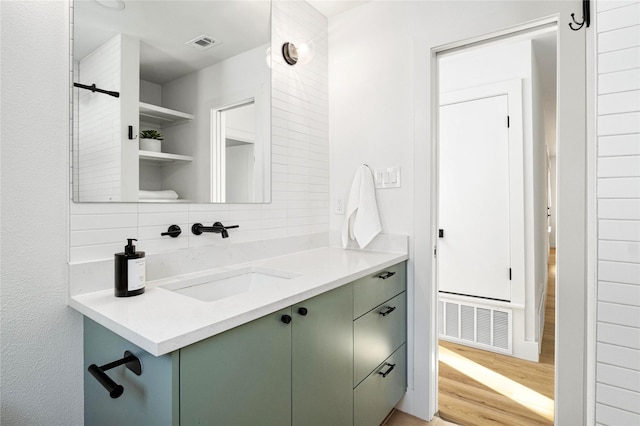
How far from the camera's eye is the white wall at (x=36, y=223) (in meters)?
0.98

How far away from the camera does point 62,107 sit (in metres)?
1.09

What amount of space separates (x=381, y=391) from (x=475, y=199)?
1.77 metres

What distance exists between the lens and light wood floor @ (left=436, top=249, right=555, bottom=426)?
1.84 meters

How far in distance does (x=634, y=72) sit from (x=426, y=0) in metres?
1.37

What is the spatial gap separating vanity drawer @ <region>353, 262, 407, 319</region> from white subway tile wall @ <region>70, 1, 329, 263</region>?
0.58m

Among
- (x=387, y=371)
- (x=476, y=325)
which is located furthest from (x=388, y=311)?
(x=476, y=325)

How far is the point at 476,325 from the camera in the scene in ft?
8.94

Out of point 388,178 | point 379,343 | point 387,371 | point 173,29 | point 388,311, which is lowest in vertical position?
point 387,371

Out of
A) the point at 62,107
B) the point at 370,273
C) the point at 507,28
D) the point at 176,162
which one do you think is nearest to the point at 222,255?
the point at 176,162

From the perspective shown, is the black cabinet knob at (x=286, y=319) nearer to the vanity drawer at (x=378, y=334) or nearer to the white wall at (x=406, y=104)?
the vanity drawer at (x=378, y=334)

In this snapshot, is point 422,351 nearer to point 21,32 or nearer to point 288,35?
point 288,35

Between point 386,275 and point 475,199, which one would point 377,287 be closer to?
point 386,275

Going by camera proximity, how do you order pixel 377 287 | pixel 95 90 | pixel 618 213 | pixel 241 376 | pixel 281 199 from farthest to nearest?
pixel 281 199 → pixel 377 287 → pixel 95 90 → pixel 241 376 → pixel 618 213

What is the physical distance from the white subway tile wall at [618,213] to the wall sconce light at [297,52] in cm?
147
